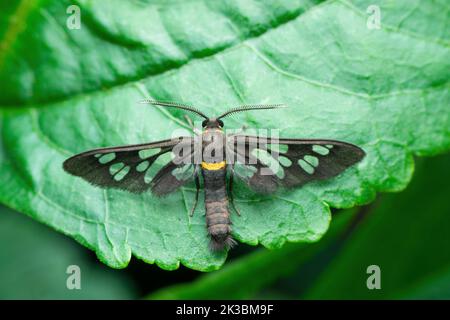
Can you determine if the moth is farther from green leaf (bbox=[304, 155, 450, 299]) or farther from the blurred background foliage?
green leaf (bbox=[304, 155, 450, 299])

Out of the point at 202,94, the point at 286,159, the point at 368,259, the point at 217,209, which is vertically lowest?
the point at 368,259

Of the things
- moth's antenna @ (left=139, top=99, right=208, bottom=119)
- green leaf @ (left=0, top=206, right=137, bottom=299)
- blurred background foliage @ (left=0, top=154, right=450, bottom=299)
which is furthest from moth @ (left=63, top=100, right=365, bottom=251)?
green leaf @ (left=0, top=206, right=137, bottom=299)

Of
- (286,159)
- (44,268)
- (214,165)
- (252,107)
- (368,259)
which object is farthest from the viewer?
(44,268)

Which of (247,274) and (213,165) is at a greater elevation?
(213,165)

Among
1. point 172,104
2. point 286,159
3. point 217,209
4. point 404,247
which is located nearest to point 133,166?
point 172,104

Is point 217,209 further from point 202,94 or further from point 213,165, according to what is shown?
point 202,94

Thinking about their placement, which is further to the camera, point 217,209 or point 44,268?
point 44,268

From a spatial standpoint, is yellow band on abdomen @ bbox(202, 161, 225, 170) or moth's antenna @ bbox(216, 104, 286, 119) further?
yellow band on abdomen @ bbox(202, 161, 225, 170)

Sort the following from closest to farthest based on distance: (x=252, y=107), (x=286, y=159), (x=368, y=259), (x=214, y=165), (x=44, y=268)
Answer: (x=252, y=107) < (x=286, y=159) < (x=214, y=165) < (x=368, y=259) < (x=44, y=268)
